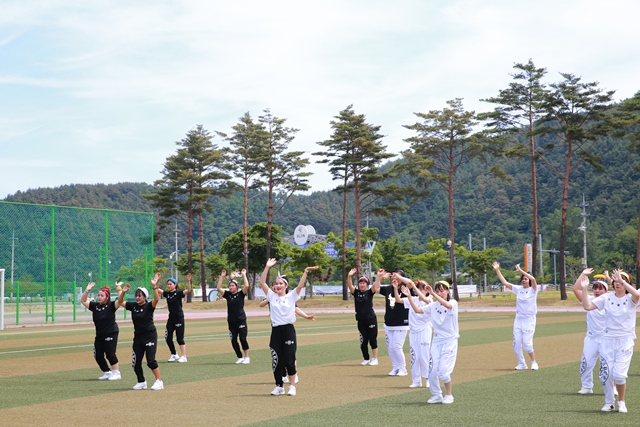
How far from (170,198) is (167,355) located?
6102 centimetres

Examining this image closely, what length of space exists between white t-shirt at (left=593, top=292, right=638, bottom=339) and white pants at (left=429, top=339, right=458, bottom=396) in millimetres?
2155

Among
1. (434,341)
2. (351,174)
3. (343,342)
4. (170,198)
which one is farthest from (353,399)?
(170,198)

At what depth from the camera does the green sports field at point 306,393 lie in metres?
10.8

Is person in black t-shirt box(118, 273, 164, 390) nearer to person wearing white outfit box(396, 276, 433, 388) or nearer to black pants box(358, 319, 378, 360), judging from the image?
person wearing white outfit box(396, 276, 433, 388)

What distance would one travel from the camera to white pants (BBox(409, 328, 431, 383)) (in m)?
14.2

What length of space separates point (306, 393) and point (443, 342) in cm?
280

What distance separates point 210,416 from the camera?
11.2 m

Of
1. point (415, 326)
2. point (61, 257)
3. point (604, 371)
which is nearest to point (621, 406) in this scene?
point (604, 371)

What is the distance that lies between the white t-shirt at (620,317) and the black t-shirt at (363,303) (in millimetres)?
6599

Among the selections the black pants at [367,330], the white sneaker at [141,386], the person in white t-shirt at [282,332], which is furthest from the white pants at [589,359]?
the white sneaker at [141,386]

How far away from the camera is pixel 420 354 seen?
14.3m

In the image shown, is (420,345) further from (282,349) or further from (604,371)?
(604,371)

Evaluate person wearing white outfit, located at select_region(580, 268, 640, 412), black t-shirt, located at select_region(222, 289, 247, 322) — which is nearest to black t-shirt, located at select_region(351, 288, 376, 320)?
black t-shirt, located at select_region(222, 289, 247, 322)

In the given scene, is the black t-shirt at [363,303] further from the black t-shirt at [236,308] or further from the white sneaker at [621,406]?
the white sneaker at [621,406]
